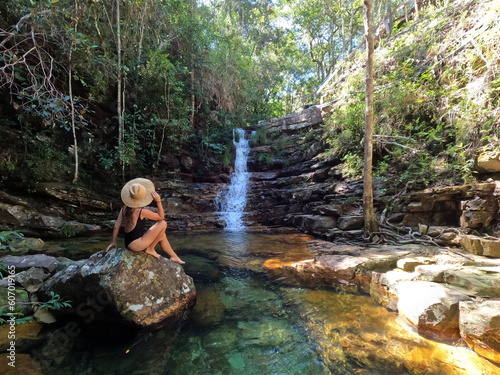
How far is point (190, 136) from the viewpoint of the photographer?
12383 millimetres

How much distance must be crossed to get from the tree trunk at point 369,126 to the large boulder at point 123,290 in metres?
4.89

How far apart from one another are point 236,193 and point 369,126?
6.92 m

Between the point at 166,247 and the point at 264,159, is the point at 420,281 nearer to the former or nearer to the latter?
the point at 166,247

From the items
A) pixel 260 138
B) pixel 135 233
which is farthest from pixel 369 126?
pixel 260 138

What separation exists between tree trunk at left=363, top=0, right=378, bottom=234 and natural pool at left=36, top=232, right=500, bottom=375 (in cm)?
300

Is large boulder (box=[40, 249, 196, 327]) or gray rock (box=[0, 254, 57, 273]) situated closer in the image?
large boulder (box=[40, 249, 196, 327])

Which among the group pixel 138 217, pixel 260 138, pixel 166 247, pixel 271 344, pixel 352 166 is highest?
pixel 260 138

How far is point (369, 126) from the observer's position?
19.4 feet

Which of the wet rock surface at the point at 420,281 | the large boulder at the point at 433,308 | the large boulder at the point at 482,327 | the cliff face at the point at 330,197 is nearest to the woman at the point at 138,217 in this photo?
the wet rock surface at the point at 420,281

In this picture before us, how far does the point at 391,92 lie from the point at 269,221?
20.9ft

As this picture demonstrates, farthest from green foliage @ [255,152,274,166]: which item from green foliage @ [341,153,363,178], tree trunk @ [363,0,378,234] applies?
tree trunk @ [363,0,378,234]

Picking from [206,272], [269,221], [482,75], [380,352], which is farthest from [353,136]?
[380,352]

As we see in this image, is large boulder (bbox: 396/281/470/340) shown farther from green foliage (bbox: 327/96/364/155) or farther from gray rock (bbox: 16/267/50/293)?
green foliage (bbox: 327/96/364/155)

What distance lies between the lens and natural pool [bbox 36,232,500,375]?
218 cm
